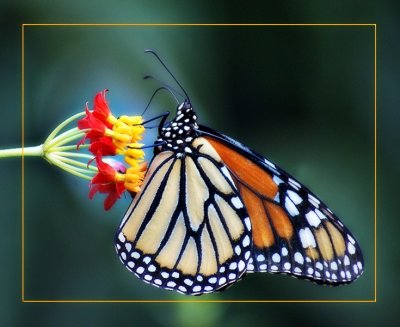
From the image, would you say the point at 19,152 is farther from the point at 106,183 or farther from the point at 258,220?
the point at 258,220

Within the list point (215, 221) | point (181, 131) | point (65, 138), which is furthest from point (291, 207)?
point (65, 138)

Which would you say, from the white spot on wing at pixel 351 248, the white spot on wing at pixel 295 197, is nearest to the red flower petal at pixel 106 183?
the white spot on wing at pixel 295 197

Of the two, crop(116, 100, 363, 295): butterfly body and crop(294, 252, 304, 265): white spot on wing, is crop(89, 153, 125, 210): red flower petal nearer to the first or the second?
crop(116, 100, 363, 295): butterfly body

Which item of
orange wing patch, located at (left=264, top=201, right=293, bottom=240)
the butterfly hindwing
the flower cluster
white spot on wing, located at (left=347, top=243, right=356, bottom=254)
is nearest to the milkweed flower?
the flower cluster
